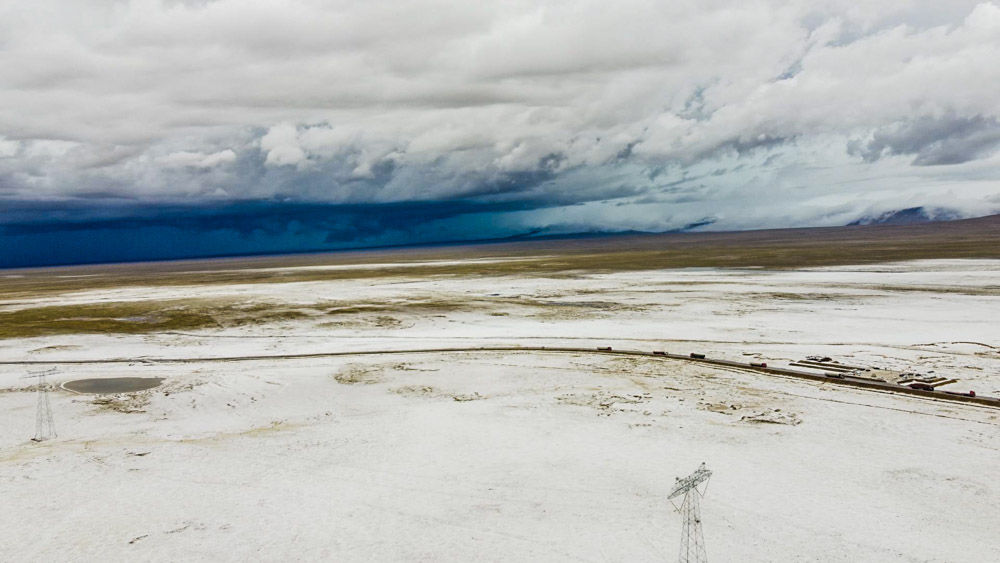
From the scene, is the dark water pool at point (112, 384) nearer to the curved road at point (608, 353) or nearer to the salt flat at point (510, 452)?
the salt flat at point (510, 452)

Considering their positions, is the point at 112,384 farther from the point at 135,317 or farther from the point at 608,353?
the point at 135,317

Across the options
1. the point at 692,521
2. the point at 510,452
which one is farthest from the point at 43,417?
the point at 692,521

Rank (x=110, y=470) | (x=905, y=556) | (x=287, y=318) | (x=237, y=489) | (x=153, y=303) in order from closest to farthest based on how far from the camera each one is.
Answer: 1. (x=905, y=556)
2. (x=237, y=489)
3. (x=110, y=470)
4. (x=287, y=318)
5. (x=153, y=303)

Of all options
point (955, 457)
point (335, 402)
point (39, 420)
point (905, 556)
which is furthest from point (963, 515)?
point (39, 420)

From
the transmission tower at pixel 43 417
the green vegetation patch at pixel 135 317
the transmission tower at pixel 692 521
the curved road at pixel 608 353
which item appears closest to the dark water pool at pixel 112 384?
the transmission tower at pixel 43 417

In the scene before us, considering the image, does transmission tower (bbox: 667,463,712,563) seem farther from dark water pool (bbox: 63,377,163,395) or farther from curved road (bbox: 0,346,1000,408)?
dark water pool (bbox: 63,377,163,395)

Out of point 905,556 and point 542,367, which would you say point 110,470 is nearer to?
point 542,367
